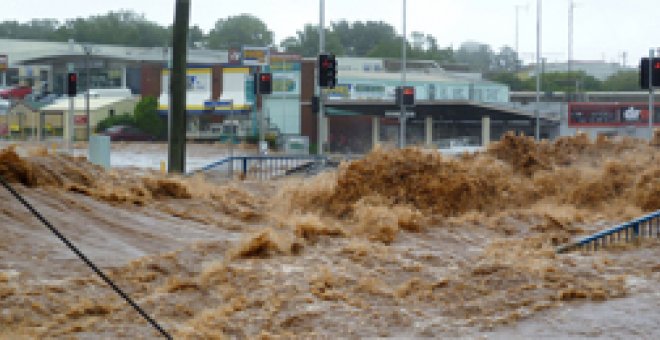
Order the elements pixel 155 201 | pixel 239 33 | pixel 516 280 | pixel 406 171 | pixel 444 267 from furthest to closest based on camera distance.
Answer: pixel 239 33
pixel 406 171
pixel 155 201
pixel 444 267
pixel 516 280

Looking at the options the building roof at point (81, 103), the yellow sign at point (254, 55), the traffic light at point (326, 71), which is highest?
the yellow sign at point (254, 55)

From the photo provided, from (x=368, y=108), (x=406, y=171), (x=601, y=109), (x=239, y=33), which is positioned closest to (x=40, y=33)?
(x=239, y=33)

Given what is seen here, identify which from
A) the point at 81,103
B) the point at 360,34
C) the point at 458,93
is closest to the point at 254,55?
the point at 81,103

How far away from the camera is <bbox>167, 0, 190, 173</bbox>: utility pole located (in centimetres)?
2286

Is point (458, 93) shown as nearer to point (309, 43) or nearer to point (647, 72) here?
point (647, 72)

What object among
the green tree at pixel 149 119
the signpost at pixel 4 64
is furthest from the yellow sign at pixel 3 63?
the green tree at pixel 149 119

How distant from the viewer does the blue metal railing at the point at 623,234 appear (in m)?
14.7

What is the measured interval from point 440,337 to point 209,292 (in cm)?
260

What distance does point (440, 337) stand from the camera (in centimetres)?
1016

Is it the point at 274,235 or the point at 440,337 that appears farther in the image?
the point at 274,235

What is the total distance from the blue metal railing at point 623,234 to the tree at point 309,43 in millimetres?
99670

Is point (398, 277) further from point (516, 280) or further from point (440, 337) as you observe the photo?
point (440, 337)

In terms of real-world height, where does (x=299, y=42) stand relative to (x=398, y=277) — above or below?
above

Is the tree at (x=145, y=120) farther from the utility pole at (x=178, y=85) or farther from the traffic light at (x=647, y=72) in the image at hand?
the utility pole at (x=178, y=85)
